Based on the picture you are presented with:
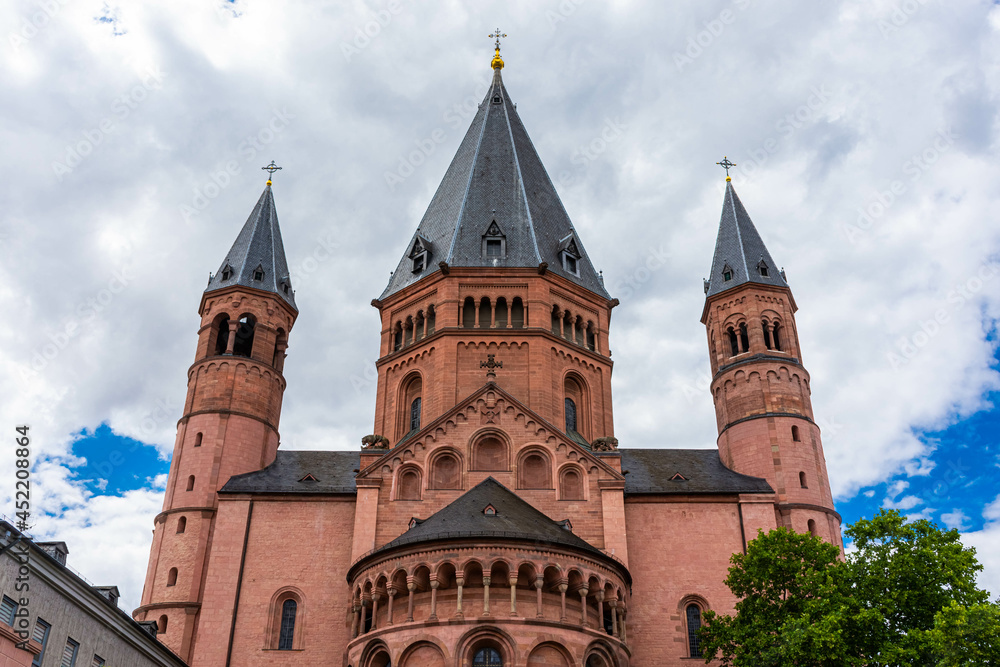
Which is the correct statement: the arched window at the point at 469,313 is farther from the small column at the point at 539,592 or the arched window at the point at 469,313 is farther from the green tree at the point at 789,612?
the green tree at the point at 789,612

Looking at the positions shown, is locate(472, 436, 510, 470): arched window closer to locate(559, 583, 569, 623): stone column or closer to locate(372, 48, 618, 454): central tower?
locate(372, 48, 618, 454): central tower

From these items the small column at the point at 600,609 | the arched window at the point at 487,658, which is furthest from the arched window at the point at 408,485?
the small column at the point at 600,609

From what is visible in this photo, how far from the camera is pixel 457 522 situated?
108 feet

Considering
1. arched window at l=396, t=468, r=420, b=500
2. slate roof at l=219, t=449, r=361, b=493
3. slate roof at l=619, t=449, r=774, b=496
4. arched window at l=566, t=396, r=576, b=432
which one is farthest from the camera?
arched window at l=566, t=396, r=576, b=432

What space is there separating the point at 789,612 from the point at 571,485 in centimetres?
1142

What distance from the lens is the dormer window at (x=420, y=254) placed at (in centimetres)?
5007

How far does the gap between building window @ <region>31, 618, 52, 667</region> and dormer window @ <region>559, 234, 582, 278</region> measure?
30986 millimetres

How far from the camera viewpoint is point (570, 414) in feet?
153

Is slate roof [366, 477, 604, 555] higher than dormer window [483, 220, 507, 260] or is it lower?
lower

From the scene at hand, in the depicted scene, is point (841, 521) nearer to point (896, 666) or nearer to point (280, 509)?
point (896, 666)

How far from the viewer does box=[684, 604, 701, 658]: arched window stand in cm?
3672

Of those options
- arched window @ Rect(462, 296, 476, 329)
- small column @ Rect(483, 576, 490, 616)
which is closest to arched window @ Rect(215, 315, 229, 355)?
arched window @ Rect(462, 296, 476, 329)

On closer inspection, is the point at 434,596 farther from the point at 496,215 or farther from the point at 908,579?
the point at 496,215

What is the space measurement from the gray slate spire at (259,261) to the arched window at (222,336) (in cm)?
192
